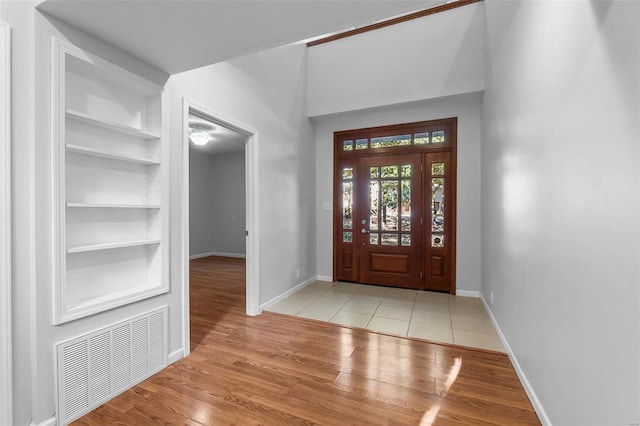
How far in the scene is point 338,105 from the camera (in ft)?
13.9

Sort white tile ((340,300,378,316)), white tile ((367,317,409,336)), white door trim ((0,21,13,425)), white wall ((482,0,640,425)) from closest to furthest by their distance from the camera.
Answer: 1. white wall ((482,0,640,425))
2. white door trim ((0,21,13,425))
3. white tile ((367,317,409,336))
4. white tile ((340,300,378,316))

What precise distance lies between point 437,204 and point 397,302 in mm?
1542

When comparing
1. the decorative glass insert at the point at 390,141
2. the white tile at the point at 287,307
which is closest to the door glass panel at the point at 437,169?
the decorative glass insert at the point at 390,141

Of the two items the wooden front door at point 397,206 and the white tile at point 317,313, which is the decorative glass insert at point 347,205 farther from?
the white tile at point 317,313

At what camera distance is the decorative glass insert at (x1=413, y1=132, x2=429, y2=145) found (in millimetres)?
4102

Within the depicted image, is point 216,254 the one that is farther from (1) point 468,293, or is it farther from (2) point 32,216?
(2) point 32,216

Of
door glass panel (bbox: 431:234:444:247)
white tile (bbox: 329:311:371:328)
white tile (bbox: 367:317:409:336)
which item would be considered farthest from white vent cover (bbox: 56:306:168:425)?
door glass panel (bbox: 431:234:444:247)

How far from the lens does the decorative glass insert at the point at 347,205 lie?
15.0ft

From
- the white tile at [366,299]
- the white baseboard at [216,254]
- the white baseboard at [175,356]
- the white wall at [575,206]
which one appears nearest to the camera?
the white wall at [575,206]

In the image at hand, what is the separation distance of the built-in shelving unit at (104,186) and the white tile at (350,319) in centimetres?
181

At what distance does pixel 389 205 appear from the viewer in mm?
4289

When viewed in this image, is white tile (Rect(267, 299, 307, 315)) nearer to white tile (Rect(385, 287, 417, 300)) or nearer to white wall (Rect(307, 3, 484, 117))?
white tile (Rect(385, 287, 417, 300))

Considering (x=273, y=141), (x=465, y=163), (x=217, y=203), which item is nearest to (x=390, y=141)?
(x=465, y=163)

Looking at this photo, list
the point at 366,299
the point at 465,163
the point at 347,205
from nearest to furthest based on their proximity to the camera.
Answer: the point at 366,299 < the point at 465,163 < the point at 347,205
